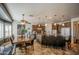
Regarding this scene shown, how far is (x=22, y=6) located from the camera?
2768 mm

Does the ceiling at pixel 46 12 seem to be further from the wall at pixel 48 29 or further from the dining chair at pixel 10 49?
the dining chair at pixel 10 49

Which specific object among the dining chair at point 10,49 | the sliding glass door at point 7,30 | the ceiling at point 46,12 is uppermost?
the ceiling at point 46,12

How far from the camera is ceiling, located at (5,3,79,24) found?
109 inches

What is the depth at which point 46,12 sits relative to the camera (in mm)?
2797

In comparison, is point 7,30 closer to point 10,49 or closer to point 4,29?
point 4,29

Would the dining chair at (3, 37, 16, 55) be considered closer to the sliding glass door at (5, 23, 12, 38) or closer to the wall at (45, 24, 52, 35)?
the sliding glass door at (5, 23, 12, 38)

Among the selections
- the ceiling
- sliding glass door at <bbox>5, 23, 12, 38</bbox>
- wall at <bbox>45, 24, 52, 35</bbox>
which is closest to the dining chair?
sliding glass door at <bbox>5, 23, 12, 38</bbox>

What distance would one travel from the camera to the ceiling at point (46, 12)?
277 cm

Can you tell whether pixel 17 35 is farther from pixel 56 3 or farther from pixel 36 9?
pixel 56 3

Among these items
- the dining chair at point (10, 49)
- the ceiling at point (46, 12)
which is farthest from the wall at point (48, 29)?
the dining chair at point (10, 49)

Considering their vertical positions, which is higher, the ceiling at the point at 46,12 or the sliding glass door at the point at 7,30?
the ceiling at the point at 46,12

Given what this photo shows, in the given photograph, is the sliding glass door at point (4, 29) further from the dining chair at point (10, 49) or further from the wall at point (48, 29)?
the wall at point (48, 29)
